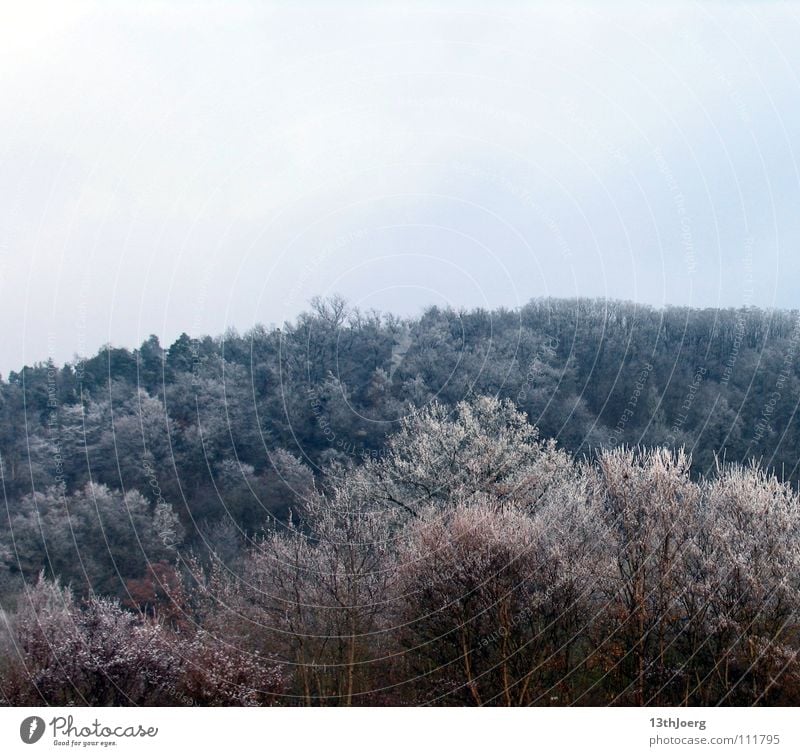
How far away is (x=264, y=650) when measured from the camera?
72.4 ft

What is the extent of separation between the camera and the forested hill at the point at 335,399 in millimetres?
45219

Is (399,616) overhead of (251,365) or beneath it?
beneath

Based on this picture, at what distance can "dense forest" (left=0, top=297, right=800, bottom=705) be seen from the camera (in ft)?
65.1

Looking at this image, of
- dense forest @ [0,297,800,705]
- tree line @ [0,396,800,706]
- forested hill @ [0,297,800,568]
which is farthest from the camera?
forested hill @ [0,297,800,568]

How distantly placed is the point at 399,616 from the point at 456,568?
104 inches

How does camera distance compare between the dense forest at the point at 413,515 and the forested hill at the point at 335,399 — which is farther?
the forested hill at the point at 335,399

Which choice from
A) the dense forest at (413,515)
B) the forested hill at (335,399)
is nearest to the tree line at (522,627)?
the dense forest at (413,515)

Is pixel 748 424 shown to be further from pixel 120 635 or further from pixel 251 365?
pixel 120 635

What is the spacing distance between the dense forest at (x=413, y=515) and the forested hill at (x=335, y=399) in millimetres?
198

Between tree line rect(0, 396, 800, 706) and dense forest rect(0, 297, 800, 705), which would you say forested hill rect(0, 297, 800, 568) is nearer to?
dense forest rect(0, 297, 800, 705)

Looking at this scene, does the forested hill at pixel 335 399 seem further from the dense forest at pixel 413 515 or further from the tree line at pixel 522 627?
the tree line at pixel 522 627

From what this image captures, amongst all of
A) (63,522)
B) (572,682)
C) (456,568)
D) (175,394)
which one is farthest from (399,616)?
(175,394)

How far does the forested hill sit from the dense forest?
7.8 inches

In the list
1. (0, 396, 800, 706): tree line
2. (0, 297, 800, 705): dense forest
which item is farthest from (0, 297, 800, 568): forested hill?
(0, 396, 800, 706): tree line
